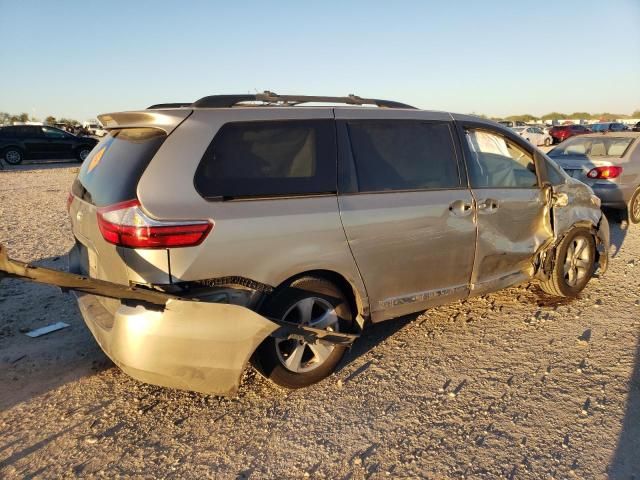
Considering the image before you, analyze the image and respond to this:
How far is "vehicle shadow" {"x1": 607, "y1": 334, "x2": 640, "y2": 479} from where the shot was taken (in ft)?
8.16

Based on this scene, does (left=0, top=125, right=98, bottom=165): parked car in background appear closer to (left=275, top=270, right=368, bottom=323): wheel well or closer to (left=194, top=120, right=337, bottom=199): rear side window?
(left=194, top=120, right=337, bottom=199): rear side window

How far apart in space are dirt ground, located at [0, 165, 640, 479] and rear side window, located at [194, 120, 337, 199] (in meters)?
1.37

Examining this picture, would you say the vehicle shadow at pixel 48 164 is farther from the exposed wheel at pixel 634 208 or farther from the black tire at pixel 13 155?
the exposed wheel at pixel 634 208

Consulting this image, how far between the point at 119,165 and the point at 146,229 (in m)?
0.57

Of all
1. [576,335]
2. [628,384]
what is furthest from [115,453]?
[576,335]

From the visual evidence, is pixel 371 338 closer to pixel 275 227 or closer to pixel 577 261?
pixel 275 227

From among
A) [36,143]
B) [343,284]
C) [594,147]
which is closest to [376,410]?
[343,284]

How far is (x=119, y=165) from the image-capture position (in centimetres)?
288

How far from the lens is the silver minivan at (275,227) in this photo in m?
2.67

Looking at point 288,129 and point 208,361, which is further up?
point 288,129

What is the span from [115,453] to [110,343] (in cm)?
60

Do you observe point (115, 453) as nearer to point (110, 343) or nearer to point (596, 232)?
point (110, 343)

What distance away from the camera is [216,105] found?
3.03 metres

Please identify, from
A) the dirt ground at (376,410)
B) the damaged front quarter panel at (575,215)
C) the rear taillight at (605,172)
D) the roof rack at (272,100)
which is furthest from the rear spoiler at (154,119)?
the rear taillight at (605,172)
